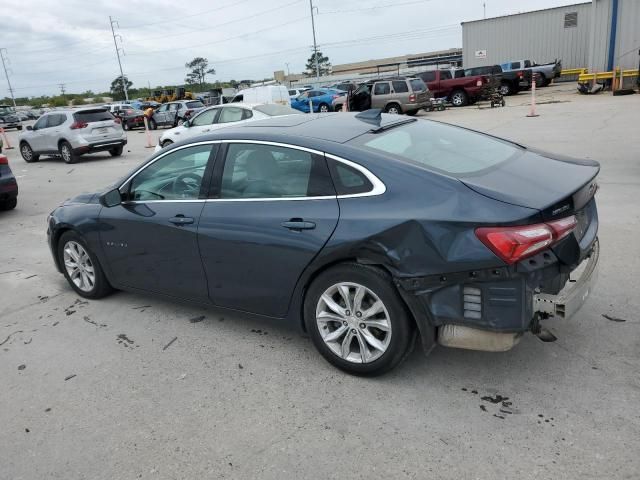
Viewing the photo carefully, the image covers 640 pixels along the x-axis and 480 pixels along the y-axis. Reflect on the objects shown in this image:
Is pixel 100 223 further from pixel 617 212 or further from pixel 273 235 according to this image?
pixel 617 212

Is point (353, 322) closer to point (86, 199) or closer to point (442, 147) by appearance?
point (442, 147)

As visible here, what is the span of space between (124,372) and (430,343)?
2.11 metres

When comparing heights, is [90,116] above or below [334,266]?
above

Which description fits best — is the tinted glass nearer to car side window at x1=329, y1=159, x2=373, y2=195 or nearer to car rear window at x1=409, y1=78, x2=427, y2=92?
car rear window at x1=409, y1=78, x2=427, y2=92

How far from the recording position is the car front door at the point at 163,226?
400 cm

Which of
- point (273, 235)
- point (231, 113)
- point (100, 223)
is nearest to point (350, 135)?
point (273, 235)

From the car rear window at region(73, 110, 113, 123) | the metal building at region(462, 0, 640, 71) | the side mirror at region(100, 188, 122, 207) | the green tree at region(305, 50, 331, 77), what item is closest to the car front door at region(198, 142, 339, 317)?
the side mirror at region(100, 188, 122, 207)

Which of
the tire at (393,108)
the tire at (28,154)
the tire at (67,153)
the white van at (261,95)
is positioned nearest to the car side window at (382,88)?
the tire at (393,108)

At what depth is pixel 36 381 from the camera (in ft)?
12.2

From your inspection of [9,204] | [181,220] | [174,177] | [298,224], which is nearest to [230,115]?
[9,204]

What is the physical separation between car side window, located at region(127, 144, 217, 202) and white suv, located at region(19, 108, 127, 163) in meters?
13.6

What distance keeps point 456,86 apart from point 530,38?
32.4ft

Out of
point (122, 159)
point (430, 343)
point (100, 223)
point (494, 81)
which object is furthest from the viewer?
point (494, 81)

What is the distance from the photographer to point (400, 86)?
23.6 m
